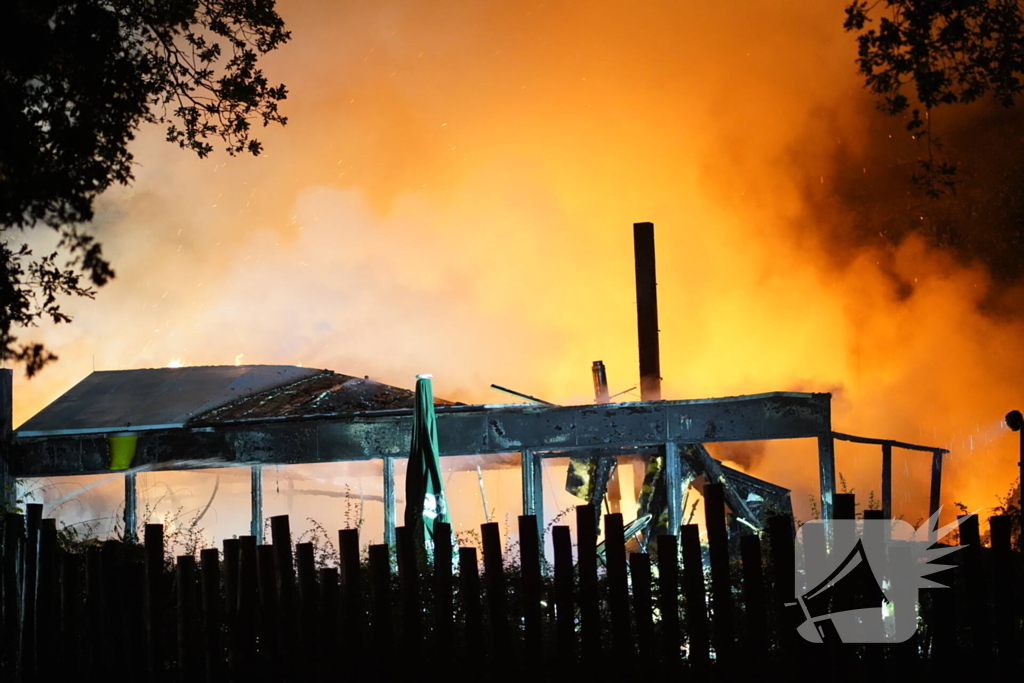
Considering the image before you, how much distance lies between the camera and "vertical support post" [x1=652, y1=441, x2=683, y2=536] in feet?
47.3

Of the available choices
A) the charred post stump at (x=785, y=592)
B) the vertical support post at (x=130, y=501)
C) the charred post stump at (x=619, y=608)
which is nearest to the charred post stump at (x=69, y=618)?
the charred post stump at (x=619, y=608)

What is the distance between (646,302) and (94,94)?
9951 mm

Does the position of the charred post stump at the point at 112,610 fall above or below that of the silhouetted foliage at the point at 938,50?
below

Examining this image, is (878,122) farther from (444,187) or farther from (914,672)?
(914,672)

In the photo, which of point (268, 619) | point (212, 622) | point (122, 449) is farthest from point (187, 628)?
point (122, 449)

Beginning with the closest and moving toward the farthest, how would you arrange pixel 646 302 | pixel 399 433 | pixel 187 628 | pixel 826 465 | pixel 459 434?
pixel 187 628 → pixel 826 465 → pixel 459 434 → pixel 399 433 → pixel 646 302

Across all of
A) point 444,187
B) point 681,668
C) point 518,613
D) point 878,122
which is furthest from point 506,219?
point 681,668

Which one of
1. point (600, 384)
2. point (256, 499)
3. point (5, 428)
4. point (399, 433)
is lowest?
point (256, 499)

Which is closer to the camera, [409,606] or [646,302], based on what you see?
[409,606]

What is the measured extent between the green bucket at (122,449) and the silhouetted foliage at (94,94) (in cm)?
350

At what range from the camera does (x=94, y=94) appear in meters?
12.9

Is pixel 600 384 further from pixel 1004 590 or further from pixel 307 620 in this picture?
pixel 1004 590

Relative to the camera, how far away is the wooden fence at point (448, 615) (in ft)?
15.3

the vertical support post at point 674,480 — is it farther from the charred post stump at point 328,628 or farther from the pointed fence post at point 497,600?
the pointed fence post at point 497,600
